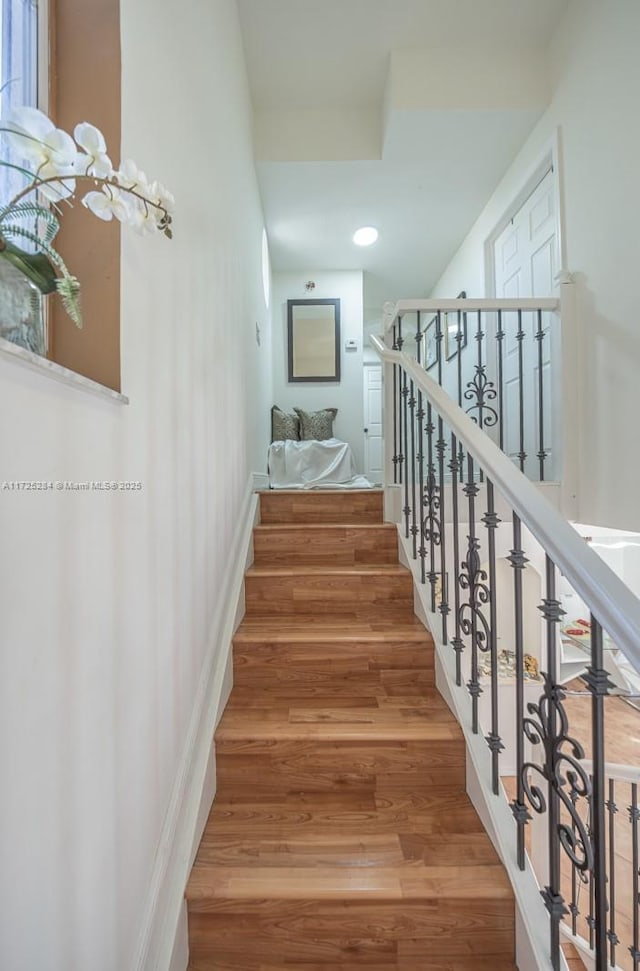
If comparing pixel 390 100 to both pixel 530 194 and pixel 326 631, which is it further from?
pixel 326 631

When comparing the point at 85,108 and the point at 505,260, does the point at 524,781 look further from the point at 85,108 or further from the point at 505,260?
the point at 505,260

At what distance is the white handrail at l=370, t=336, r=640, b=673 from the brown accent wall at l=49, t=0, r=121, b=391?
896mm

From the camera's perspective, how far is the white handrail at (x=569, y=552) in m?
0.73

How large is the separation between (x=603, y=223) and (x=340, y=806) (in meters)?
2.79

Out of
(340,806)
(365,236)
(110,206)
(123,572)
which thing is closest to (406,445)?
(340,806)

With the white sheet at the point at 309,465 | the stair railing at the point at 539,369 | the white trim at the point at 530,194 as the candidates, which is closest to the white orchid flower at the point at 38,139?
the stair railing at the point at 539,369

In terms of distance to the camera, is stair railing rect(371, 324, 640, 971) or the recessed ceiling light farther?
the recessed ceiling light

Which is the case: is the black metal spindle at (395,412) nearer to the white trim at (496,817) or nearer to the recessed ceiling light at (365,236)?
the white trim at (496,817)

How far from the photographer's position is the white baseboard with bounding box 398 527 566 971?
105cm

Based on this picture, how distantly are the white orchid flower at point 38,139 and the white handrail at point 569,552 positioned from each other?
99 cm

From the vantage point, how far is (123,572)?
37.2 inches

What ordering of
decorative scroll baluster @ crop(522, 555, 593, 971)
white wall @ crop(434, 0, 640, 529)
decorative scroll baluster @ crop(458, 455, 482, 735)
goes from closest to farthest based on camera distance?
decorative scroll baluster @ crop(522, 555, 593, 971)
decorative scroll baluster @ crop(458, 455, 482, 735)
white wall @ crop(434, 0, 640, 529)

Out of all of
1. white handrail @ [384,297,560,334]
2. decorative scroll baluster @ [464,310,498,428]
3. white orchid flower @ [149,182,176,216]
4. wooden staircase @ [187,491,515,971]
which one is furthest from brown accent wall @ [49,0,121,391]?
white handrail @ [384,297,560,334]

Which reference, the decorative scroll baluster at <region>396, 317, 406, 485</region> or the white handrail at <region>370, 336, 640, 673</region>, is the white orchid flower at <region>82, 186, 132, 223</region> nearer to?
the white handrail at <region>370, 336, 640, 673</region>
